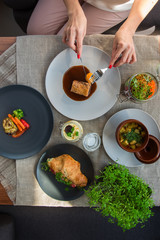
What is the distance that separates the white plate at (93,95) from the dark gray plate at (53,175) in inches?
9.7

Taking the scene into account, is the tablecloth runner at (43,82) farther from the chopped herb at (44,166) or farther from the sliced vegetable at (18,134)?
the sliced vegetable at (18,134)

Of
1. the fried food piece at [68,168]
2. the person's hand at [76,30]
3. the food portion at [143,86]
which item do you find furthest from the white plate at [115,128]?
the person's hand at [76,30]

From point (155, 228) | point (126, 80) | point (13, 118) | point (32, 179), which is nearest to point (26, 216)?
point (32, 179)

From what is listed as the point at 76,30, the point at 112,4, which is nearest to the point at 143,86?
the point at 76,30

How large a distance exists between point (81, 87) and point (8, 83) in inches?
21.3

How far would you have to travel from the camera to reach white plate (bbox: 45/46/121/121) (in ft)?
4.51

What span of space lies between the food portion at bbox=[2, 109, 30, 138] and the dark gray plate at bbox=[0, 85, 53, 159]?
29mm

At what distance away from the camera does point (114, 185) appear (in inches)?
47.9

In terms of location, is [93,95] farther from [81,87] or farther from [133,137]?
[133,137]

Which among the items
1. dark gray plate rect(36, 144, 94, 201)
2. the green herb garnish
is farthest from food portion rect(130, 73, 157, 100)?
dark gray plate rect(36, 144, 94, 201)

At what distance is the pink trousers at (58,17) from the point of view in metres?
1.59

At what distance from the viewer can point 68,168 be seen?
1361 mm

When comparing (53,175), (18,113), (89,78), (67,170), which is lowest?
(53,175)

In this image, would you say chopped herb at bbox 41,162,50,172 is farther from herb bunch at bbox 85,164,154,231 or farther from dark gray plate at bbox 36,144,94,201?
herb bunch at bbox 85,164,154,231
